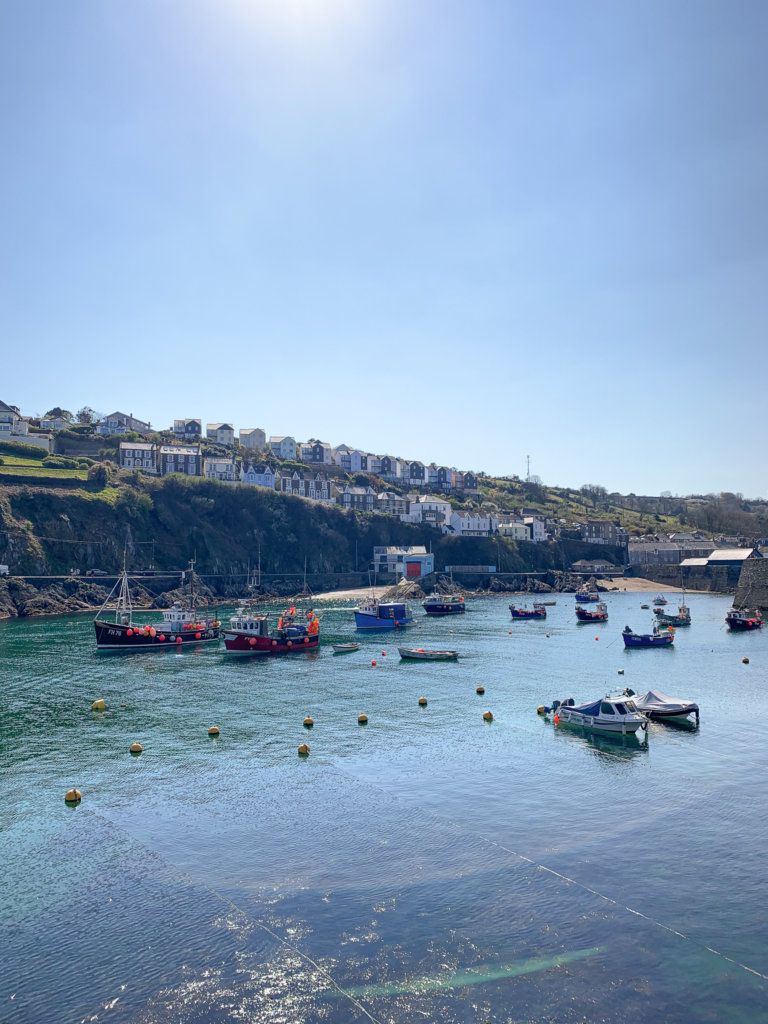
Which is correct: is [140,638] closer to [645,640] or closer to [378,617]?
[378,617]

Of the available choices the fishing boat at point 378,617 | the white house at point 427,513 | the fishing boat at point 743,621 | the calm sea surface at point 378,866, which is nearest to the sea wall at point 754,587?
the fishing boat at point 743,621

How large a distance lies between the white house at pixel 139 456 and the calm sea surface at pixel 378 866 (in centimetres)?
12039

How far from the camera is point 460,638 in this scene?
311 ft

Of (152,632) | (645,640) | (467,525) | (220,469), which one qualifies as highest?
(220,469)

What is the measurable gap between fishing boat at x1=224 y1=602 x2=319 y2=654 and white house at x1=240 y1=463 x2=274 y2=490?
4082 inches

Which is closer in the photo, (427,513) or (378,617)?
(378,617)

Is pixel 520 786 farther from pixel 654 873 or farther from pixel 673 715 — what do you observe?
pixel 673 715

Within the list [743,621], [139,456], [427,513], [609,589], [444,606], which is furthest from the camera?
[427,513]

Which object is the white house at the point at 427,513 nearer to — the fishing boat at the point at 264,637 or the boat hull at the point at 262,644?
the fishing boat at the point at 264,637

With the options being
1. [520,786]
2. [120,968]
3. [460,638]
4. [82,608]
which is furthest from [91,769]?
[82,608]

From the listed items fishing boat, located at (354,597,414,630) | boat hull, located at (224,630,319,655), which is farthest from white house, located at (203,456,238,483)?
boat hull, located at (224,630,319,655)

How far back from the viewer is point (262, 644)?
3169 inches

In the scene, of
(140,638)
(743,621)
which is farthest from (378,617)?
(743,621)

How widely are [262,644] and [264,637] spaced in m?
0.84
